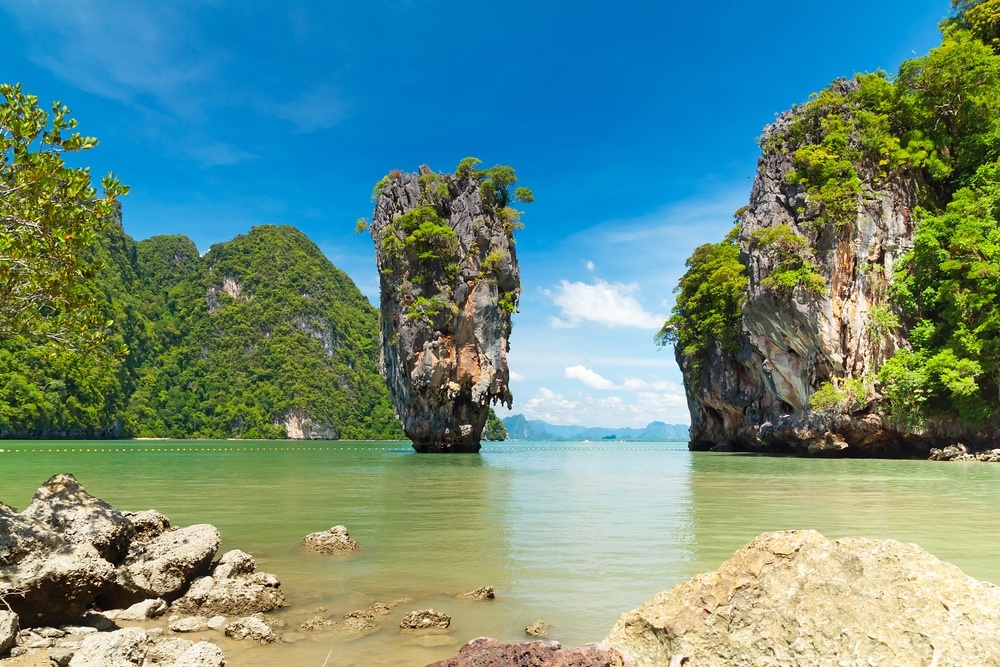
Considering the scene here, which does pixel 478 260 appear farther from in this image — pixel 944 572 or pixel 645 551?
pixel 944 572

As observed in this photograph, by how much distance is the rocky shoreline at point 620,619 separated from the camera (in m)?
2.53

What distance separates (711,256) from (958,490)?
93.6ft

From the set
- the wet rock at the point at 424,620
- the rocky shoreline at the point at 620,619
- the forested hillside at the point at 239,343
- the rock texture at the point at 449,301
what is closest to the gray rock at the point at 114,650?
the rocky shoreline at the point at 620,619

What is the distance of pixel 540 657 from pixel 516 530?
5.94m

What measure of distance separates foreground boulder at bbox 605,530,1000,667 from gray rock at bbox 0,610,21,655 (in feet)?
11.8

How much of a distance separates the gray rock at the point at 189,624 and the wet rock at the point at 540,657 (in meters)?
2.45

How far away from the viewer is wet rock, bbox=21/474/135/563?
5508 mm

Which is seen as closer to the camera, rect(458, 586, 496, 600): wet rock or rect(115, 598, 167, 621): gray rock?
rect(115, 598, 167, 621): gray rock

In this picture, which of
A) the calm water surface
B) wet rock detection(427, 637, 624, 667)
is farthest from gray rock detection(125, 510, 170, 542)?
wet rock detection(427, 637, 624, 667)

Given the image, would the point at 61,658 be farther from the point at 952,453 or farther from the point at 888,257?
the point at 888,257

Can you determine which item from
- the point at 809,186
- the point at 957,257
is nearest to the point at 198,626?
the point at 957,257

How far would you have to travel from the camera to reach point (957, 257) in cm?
2205

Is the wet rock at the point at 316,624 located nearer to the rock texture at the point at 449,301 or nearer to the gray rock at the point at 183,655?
the gray rock at the point at 183,655

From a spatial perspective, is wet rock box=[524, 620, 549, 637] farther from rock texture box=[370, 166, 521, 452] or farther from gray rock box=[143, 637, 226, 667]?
rock texture box=[370, 166, 521, 452]
